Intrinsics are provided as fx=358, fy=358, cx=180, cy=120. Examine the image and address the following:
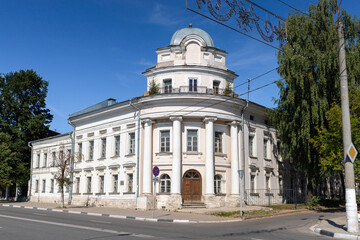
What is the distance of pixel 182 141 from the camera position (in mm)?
27625

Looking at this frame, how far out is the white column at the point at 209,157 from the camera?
26.5 m

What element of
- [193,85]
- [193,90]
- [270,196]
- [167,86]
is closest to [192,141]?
[193,90]

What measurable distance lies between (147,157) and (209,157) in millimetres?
4789

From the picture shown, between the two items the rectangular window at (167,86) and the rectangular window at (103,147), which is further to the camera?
the rectangular window at (103,147)

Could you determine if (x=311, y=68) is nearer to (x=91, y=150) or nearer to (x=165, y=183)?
(x=165, y=183)

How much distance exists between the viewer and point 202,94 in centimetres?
2733

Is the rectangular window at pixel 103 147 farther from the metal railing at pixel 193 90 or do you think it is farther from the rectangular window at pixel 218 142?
the rectangular window at pixel 218 142

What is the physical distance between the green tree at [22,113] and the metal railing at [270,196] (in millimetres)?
28389

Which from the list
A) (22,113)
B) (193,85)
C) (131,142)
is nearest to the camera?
(193,85)

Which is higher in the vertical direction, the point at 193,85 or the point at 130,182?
the point at 193,85

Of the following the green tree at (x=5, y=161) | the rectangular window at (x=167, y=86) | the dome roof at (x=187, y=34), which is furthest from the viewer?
the green tree at (x=5, y=161)

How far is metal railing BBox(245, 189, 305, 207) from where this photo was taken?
29656mm

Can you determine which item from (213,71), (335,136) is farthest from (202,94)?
(335,136)

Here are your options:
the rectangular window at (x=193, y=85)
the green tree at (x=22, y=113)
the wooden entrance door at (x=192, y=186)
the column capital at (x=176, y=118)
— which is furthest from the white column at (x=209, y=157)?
the green tree at (x=22, y=113)
